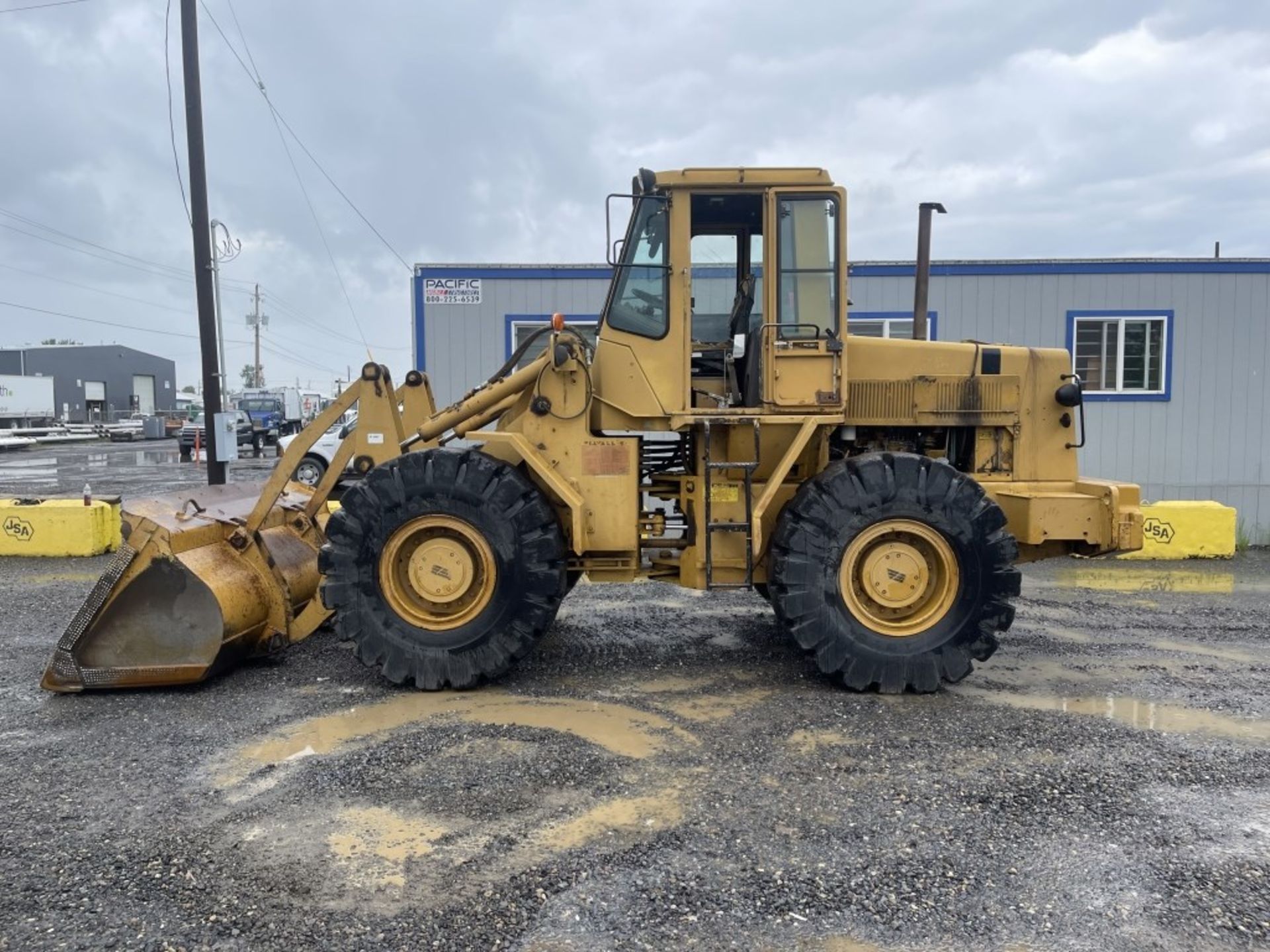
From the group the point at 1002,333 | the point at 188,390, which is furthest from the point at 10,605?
the point at 188,390

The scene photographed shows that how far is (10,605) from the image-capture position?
754 centimetres

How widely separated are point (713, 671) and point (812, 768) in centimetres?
163

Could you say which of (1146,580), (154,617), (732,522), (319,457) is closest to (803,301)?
(732,522)

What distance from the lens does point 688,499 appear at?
5.69m

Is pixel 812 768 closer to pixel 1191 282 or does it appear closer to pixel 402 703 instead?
pixel 402 703

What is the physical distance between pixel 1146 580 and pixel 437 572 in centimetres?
749

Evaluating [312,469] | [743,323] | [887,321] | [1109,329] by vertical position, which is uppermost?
[887,321]

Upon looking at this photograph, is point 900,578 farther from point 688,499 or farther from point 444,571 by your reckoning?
point 444,571

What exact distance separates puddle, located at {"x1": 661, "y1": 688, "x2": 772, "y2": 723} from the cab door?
177cm

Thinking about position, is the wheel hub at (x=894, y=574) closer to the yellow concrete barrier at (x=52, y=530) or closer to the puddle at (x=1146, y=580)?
the puddle at (x=1146, y=580)

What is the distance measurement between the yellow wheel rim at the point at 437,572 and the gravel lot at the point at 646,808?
1.65 ft

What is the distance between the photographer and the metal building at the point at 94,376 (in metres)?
62.0

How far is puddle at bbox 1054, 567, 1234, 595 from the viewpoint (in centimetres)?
859

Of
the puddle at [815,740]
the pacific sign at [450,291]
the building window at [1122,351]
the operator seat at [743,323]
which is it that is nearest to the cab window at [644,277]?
the operator seat at [743,323]
